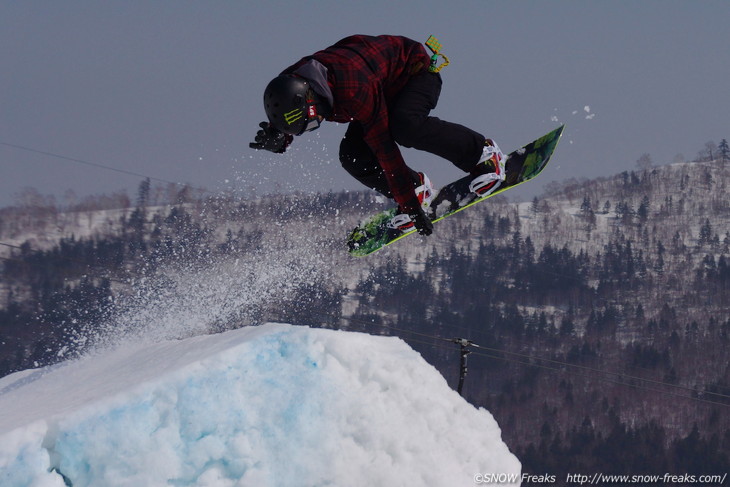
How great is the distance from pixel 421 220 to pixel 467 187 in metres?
1.45

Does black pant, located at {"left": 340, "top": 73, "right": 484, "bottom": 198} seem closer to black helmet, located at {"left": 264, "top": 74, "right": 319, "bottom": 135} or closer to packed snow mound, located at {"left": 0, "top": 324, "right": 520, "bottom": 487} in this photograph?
black helmet, located at {"left": 264, "top": 74, "right": 319, "bottom": 135}

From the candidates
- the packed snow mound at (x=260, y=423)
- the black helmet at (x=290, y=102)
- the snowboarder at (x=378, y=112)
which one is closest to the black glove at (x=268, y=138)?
the snowboarder at (x=378, y=112)

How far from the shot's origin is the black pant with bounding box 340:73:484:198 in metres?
6.97

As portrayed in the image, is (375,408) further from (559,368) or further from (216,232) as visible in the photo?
(216,232)

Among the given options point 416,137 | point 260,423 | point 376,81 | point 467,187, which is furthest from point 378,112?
point 260,423

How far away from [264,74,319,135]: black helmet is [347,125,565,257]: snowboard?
2.66 m

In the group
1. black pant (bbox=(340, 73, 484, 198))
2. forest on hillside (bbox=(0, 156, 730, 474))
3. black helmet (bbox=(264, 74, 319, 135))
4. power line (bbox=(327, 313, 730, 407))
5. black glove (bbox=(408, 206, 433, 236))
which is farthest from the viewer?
power line (bbox=(327, 313, 730, 407))

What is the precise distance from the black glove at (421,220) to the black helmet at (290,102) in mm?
1495

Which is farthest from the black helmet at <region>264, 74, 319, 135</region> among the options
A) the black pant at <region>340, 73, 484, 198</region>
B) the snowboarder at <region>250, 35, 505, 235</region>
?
the black pant at <region>340, 73, 484, 198</region>

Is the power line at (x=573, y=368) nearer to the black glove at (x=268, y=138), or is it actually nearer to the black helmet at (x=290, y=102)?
the black glove at (x=268, y=138)

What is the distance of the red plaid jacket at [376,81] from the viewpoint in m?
6.45

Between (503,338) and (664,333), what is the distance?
2855 centimetres

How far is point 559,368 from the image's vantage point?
13175 cm

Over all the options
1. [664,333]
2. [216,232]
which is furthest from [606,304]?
[216,232]
